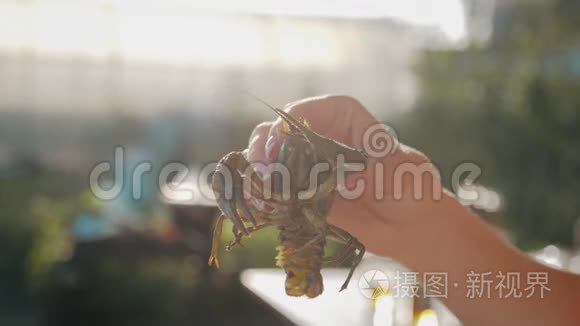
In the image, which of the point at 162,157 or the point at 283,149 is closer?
the point at 283,149

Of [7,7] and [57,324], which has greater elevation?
[7,7]

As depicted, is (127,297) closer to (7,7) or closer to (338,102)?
(7,7)

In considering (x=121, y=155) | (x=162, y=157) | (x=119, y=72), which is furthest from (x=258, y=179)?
(x=119, y=72)

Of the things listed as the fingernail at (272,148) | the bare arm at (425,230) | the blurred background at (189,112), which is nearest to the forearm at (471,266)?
the bare arm at (425,230)
